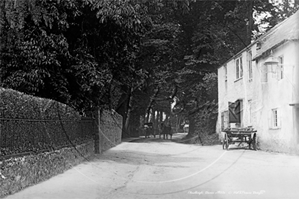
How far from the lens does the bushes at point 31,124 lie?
4539 millimetres

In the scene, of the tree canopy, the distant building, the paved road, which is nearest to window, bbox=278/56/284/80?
the distant building

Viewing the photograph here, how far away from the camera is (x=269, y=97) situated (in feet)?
8.65

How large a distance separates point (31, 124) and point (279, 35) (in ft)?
A: 11.4

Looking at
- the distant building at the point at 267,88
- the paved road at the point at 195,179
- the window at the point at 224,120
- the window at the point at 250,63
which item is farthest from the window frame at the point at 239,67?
the paved road at the point at 195,179

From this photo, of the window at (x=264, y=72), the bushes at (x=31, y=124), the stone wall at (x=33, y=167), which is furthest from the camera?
the bushes at (x=31, y=124)

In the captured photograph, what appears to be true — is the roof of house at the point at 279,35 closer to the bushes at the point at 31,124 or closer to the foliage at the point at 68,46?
the bushes at the point at 31,124

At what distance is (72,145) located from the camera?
664 cm

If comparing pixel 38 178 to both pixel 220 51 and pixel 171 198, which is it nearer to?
pixel 171 198

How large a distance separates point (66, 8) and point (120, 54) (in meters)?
1.47

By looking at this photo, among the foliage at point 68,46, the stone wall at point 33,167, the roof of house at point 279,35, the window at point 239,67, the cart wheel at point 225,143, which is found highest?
the foliage at point 68,46

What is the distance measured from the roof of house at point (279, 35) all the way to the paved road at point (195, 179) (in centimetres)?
67

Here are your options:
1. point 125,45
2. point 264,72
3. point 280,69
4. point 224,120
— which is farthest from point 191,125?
point 125,45

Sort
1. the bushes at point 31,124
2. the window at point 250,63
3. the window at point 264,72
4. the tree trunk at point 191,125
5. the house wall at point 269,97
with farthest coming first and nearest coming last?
1. the bushes at point 31,124
2. the tree trunk at point 191,125
3. the window at point 250,63
4. the window at point 264,72
5. the house wall at point 269,97

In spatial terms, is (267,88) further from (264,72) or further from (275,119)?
(275,119)
